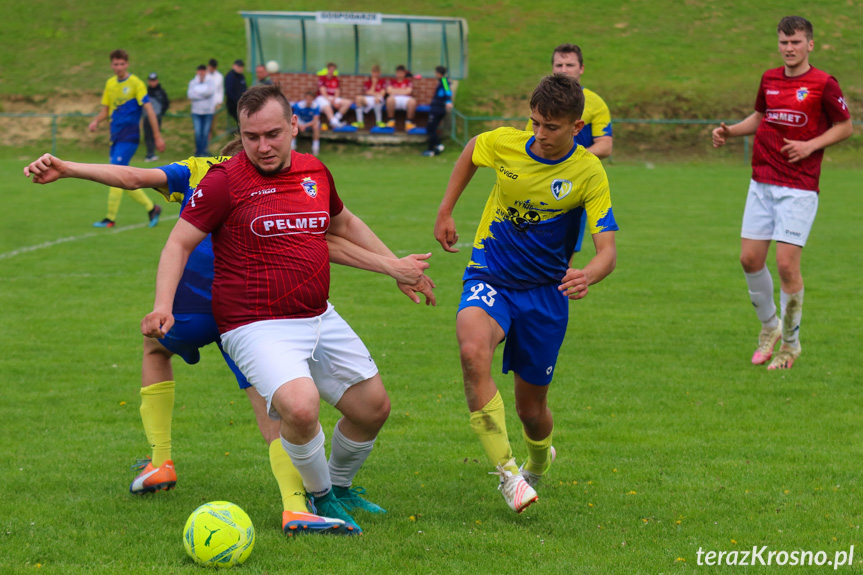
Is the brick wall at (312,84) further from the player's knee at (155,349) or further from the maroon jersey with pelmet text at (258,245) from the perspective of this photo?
the maroon jersey with pelmet text at (258,245)

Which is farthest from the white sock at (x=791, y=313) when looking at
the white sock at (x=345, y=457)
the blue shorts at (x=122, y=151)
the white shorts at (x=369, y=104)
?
the white shorts at (x=369, y=104)

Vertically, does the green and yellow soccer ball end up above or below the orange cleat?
above

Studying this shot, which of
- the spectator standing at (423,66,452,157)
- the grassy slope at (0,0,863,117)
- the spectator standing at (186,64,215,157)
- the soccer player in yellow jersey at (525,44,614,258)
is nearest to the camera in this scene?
the soccer player in yellow jersey at (525,44,614,258)

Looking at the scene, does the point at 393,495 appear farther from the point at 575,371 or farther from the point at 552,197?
the point at 575,371

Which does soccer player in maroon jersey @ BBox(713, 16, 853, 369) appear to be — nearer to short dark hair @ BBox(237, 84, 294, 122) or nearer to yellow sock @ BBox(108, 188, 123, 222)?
short dark hair @ BBox(237, 84, 294, 122)

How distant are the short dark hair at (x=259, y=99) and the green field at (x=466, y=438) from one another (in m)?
1.99

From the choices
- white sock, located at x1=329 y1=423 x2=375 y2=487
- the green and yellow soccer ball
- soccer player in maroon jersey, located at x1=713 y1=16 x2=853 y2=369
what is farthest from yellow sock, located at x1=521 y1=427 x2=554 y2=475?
soccer player in maroon jersey, located at x1=713 y1=16 x2=853 y2=369

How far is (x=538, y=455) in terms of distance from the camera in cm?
531

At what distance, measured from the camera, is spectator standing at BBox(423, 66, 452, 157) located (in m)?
26.4

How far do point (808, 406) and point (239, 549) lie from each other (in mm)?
4497

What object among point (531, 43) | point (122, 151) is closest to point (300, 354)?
point (122, 151)

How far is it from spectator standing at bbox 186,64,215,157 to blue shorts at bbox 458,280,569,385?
22195mm

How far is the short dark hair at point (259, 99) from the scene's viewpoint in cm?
437

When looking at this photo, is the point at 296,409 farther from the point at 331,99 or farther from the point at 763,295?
the point at 331,99
